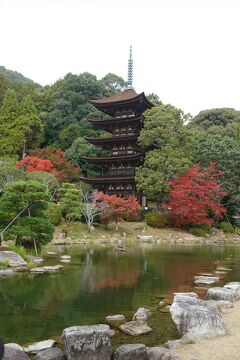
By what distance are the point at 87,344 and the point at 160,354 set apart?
1241 mm

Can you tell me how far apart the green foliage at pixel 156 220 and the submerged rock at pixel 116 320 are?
23692 millimetres

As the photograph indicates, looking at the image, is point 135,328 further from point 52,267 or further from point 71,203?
point 71,203

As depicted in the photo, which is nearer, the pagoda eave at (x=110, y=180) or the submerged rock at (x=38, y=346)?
the submerged rock at (x=38, y=346)

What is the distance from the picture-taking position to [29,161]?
3572 centimetres

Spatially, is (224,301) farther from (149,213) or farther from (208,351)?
(149,213)

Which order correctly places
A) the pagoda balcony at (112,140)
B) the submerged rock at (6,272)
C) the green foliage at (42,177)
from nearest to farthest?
the submerged rock at (6,272), the green foliage at (42,177), the pagoda balcony at (112,140)

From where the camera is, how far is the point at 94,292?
1211 centimetres

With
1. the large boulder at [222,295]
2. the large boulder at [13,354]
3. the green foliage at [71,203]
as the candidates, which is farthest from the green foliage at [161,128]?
the large boulder at [13,354]

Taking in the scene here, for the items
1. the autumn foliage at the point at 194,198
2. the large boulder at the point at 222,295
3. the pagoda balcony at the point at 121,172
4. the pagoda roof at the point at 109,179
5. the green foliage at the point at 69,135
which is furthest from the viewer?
the green foliage at the point at 69,135

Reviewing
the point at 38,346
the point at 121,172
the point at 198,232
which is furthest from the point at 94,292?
the point at 121,172

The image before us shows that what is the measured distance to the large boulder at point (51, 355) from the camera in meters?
6.45

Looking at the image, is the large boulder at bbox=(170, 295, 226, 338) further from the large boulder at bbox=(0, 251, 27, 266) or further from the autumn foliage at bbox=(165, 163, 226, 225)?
the autumn foliage at bbox=(165, 163, 226, 225)

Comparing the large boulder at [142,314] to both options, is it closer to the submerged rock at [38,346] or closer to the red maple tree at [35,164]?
the submerged rock at [38,346]

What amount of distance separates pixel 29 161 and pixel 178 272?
23.0 m
